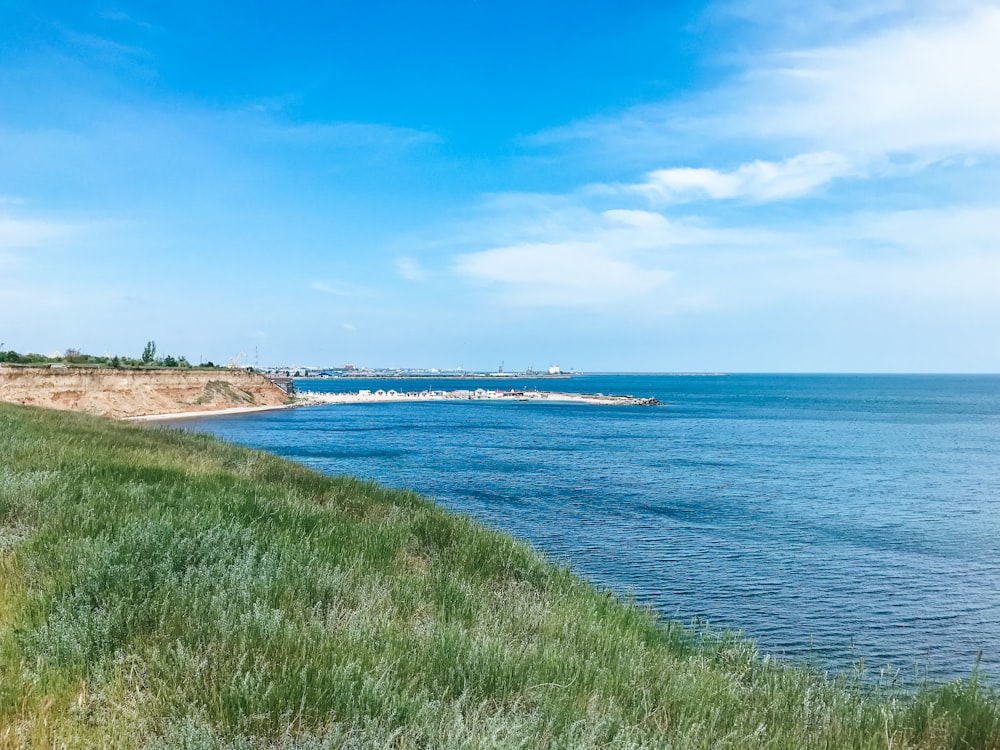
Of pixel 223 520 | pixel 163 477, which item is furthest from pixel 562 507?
pixel 223 520

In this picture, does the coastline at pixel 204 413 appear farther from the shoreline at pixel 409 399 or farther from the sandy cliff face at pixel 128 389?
the sandy cliff face at pixel 128 389

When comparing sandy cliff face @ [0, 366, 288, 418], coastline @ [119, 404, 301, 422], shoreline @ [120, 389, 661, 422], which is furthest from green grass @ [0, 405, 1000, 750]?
shoreline @ [120, 389, 661, 422]

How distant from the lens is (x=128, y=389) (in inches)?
2601

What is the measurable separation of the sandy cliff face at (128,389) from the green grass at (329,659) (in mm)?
51574

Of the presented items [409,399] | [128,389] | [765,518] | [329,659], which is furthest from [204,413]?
[329,659]

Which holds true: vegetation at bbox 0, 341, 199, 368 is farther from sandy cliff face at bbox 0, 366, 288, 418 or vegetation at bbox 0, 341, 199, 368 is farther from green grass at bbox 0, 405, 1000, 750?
green grass at bbox 0, 405, 1000, 750

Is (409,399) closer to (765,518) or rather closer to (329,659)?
(765,518)

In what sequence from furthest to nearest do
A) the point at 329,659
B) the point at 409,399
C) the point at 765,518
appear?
the point at 409,399 → the point at 765,518 → the point at 329,659

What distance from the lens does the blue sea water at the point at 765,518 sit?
13.8 m

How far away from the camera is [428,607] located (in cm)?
669

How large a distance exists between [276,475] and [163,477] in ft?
16.4

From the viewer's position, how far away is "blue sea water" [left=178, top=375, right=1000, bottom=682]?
13.8 m

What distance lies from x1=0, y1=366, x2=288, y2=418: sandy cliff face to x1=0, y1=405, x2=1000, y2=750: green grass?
51.6 metres

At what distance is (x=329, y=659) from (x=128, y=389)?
7099 centimetres
